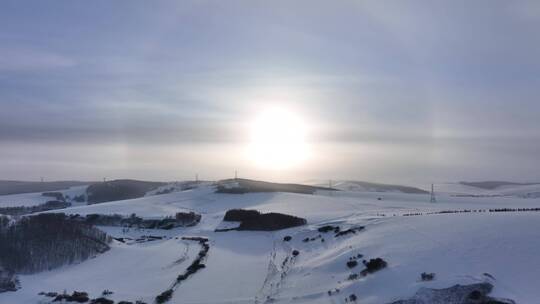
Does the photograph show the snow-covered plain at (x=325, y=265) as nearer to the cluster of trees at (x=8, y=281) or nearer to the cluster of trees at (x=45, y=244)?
the cluster of trees at (x=8, y=281)

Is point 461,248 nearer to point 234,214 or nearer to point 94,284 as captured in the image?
point 94,284

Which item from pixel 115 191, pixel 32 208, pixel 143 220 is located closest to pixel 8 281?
pixel 143 220

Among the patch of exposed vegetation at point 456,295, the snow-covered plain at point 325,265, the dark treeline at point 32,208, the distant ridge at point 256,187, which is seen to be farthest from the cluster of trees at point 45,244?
the dark treeline at point 32,208

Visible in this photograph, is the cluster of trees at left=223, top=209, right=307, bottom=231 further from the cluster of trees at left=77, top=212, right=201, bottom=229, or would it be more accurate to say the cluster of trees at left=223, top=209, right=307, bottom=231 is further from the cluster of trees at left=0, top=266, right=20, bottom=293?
the cluster of trees at left=0, top=266, right=20, bottom=293

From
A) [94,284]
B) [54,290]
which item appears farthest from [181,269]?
[54,290]

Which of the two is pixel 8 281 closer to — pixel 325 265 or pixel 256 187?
pixel 325 265

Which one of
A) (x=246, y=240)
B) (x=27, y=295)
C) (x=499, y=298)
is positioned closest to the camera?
(x=499, y=298)
